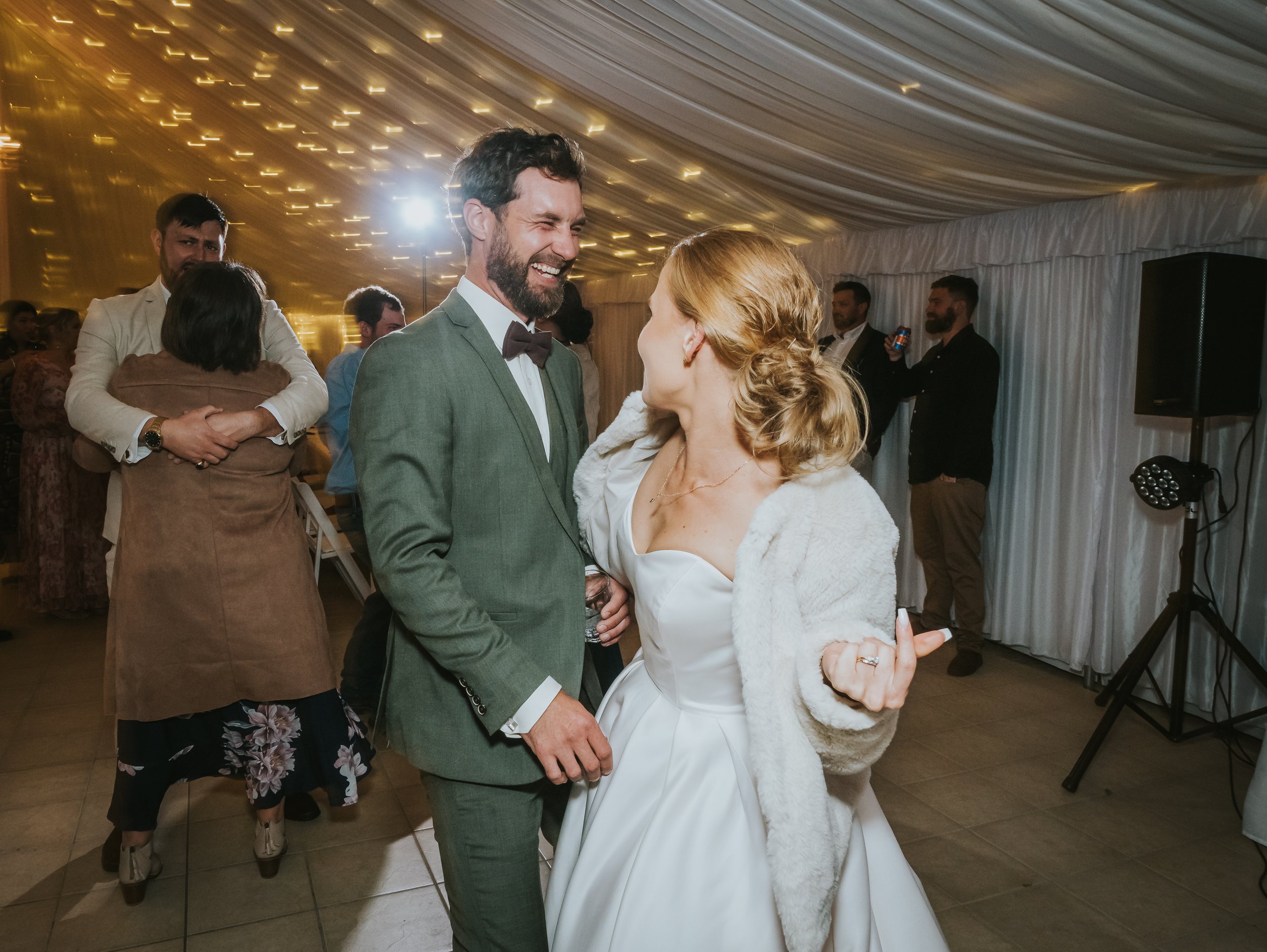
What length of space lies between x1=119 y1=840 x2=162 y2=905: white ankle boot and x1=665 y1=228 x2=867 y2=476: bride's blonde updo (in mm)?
2236

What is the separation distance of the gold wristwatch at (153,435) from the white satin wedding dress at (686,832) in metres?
Result: 1.36

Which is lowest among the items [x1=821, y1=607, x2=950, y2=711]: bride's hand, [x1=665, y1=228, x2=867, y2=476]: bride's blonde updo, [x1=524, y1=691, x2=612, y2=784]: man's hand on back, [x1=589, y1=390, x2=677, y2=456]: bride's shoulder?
[x1=524, y1=691, x2=612, y2=784]: man's hand on back

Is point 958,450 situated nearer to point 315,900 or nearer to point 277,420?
point 277,420

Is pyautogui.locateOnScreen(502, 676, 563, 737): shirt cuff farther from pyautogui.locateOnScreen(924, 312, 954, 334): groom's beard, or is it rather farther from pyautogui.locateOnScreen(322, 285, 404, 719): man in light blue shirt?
pyautogui.locateOnScreen(924, 312, 954, 334): groom's beard

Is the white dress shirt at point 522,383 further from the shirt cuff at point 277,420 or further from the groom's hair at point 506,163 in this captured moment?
the shirt cuff at point 277,420

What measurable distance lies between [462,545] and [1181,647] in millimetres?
3144

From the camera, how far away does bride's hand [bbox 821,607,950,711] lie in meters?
1.03

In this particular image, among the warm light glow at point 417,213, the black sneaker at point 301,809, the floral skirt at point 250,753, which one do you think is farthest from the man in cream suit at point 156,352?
the warm light glow at point 417,213

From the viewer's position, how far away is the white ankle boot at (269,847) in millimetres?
2564

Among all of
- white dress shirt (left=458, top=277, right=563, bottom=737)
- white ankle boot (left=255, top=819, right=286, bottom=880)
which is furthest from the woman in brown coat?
white dress shirt (left=458, top=277, right=563, bottom=737)

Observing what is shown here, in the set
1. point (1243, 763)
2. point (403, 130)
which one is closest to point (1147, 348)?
point (1243, 763)

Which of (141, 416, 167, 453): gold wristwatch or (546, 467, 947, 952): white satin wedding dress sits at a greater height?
(141, 416, 167, 453): gold wristwatch

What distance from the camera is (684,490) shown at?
4.84 ft

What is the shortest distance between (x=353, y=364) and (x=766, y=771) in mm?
3375
